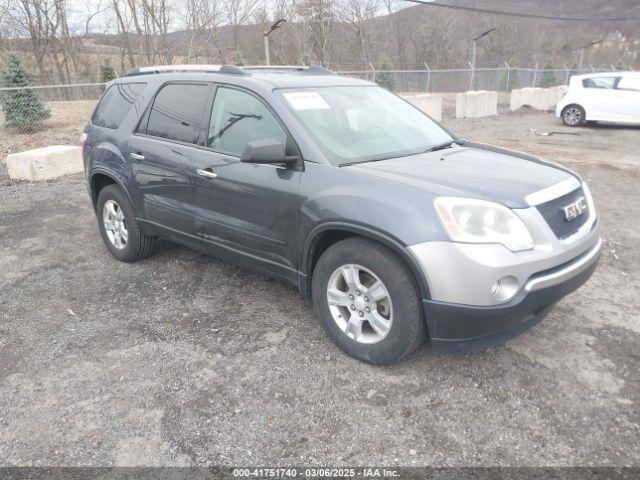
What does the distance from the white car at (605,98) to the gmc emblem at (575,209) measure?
1327 cm

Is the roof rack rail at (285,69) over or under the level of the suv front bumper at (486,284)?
over

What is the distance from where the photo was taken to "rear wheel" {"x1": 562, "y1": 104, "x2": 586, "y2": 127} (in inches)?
594

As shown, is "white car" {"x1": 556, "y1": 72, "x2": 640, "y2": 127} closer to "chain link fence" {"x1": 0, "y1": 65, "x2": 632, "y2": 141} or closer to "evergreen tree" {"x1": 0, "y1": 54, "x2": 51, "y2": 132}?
"chain link fence" {"x1": 0, "y1": 65, "x2": 632, "y2": 141}

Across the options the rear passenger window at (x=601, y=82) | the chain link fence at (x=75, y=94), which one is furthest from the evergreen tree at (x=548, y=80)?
the rear passenger window at (x=601, y=82)

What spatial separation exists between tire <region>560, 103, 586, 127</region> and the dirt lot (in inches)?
477

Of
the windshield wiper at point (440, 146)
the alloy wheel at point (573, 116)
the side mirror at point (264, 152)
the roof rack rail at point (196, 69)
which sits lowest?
the alloy wheel at point (573, 116)

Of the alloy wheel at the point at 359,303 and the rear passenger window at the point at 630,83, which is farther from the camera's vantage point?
the rear passenger window at the point at 630,83

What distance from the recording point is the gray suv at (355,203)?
2701mm

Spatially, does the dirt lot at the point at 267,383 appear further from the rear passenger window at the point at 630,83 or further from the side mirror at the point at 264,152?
the rear passenger window at the point at 630,83

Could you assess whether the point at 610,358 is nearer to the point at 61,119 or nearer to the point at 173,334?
the point at 173,334

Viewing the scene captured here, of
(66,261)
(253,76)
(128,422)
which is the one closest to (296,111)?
(253,76)

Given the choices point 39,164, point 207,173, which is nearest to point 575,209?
point 207,173

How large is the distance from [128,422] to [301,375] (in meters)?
0.99

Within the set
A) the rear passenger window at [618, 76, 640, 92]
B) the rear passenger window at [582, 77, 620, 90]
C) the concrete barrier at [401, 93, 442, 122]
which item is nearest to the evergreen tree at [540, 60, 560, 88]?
the concrete barrier at [401, 93, 442, 122]
